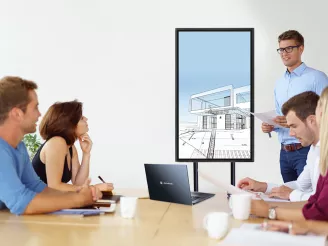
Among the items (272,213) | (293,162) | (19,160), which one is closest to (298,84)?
(293,162)

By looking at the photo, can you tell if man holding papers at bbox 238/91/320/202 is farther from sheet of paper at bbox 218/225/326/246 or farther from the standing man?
the standing man

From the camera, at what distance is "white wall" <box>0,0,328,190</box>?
15.8 feet

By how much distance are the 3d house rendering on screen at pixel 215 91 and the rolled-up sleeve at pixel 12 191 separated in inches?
112

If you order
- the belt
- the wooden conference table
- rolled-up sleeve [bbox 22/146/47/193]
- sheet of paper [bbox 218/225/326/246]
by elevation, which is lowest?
the wooden conference table

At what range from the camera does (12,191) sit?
2.10 meters

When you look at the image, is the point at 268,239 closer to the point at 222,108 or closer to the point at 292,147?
the point at 292,147

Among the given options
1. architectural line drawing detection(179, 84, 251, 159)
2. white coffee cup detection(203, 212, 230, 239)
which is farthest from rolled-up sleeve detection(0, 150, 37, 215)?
architectural line drawing detection(179, 84, 251, 159)

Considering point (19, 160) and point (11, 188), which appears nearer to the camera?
point (11, 188)

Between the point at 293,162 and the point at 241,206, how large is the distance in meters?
1.74

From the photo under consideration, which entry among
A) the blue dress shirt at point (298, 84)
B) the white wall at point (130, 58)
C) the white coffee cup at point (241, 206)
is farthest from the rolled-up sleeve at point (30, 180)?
the white wall at point (130, 58)

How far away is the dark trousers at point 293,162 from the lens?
3.61m

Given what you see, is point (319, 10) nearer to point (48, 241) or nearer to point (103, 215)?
point (103, 215)

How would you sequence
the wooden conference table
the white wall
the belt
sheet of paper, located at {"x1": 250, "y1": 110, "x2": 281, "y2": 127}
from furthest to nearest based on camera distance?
the white wall, the belt, sheet of paper, located at {"x1": 250, "y1": 110, "x2": 281, "y2": 127}, the wooden conference table

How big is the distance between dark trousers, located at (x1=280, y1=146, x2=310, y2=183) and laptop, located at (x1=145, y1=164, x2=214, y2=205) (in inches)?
46.7
